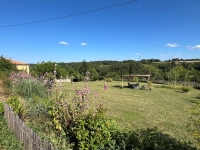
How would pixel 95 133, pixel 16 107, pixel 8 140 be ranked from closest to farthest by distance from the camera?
1. pixel 95 133
2. pixel 8 140
3. pixel 16 107

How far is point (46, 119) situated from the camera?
4730mm

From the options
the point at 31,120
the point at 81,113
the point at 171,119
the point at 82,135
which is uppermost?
the point at 81,113

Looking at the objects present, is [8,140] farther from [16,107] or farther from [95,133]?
[95,133]

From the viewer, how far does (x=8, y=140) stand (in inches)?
151

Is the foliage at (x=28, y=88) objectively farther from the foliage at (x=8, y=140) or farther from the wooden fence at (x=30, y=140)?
the wooden fence at (x=30, y=140)

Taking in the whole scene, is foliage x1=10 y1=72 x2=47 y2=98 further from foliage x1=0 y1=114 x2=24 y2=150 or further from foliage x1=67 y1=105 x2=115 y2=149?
foliage x1=67 y1=105 x2=115 y2=149

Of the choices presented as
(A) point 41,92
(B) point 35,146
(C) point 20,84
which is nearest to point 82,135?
(B) point 35,146

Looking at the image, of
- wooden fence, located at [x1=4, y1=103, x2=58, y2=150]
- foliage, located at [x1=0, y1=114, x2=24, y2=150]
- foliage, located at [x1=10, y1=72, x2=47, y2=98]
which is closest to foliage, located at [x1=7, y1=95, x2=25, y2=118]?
foliage, located at [x1=0, y1=114, x2=24, y2=150]

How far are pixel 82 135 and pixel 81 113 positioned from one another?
2.01ft

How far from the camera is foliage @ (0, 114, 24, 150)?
353 centimetres

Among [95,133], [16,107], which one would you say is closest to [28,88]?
[16,107]

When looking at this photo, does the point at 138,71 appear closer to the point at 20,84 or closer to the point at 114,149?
the point at 20,84

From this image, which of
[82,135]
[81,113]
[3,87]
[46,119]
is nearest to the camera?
[82,135]

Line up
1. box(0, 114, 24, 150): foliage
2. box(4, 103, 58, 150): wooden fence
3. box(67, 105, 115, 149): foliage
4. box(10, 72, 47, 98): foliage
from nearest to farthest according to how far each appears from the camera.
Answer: box(4, 103, 58, 150): wooden fence
box(67, 105, 115, 149): foliage
box(0, 114, 24, 150): foliage
box(10, 72, 47, 98): foliage
